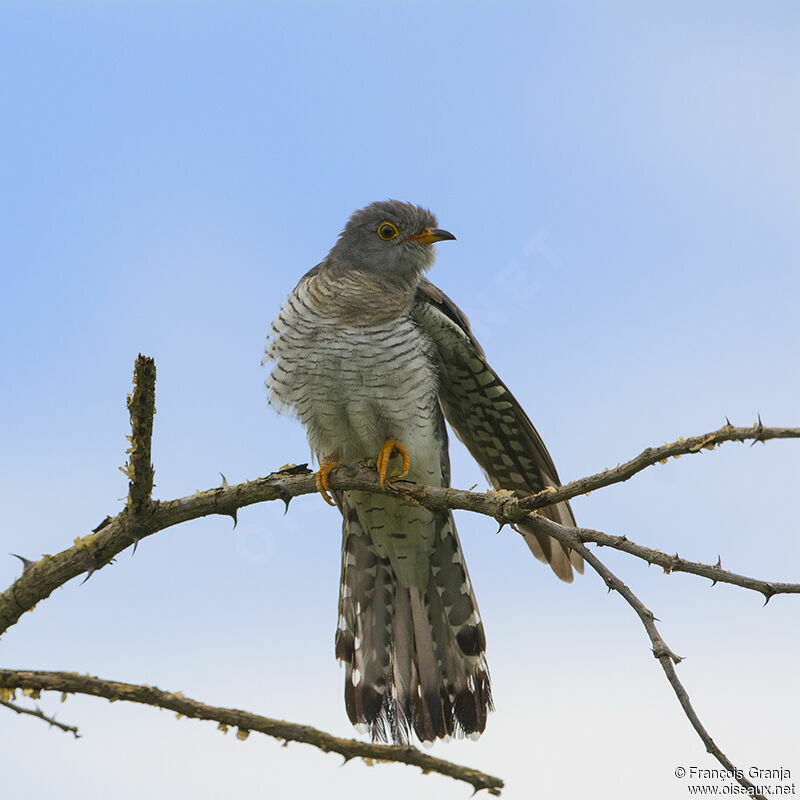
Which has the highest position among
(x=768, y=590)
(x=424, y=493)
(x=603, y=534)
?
(x=424, y=493)

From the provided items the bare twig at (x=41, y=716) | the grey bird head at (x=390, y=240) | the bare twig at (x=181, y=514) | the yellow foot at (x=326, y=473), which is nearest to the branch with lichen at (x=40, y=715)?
the bare twig at (x=41, y=716)

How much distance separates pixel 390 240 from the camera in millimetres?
5465

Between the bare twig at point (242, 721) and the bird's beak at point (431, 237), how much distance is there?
3.65 metres

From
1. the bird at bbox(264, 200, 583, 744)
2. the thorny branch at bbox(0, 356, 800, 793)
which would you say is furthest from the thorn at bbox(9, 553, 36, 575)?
the bird at bbox(264, 200, 583, 744)

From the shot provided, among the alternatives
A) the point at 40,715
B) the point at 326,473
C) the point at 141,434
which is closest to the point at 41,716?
the point at 40,715

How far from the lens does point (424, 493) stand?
3396 millimetres

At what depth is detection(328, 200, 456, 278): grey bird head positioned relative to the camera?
5363mm

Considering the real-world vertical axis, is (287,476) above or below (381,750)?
above

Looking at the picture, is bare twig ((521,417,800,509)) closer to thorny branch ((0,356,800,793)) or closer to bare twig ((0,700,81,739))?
thorny branch ((0,356,800,793))

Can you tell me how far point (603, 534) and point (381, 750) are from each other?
89cm

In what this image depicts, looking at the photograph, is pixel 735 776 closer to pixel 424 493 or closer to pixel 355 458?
pixel 424 493

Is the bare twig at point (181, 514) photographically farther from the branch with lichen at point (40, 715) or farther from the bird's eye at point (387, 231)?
the bird's eye at point (387, 231)

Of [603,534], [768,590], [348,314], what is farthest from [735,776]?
[348,314]

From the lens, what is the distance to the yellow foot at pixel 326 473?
4.40m
